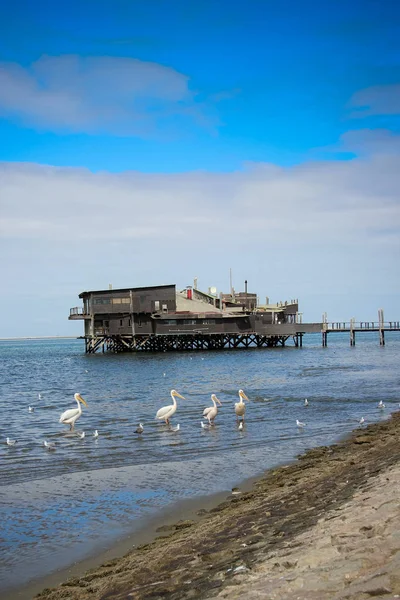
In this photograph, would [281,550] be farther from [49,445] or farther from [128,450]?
[49,445]

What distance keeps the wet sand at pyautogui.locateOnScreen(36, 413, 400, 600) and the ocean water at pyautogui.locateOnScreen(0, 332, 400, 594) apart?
1.34 meters

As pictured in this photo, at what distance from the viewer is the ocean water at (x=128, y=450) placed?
32.4 ft

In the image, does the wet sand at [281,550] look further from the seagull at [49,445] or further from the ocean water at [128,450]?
the seagull at [49,445]

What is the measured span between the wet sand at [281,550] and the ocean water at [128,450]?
1344 millimetres

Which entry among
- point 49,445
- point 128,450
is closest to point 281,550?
point 128,450

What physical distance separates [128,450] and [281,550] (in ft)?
34.5

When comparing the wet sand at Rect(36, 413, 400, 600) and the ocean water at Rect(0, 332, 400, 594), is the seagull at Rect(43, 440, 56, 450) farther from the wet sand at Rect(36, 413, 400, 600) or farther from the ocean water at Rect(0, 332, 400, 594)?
the wet sand at Rect(36, 413, 400, 600)

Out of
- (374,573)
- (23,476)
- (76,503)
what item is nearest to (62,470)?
(23,476)

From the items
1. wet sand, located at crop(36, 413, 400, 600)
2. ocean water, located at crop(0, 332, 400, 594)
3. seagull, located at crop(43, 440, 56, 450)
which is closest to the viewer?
wet sand, located at crop(36, 413, 400, 600)

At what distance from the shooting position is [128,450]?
16484 millimetres

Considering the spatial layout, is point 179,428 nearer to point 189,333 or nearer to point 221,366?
point 221,366

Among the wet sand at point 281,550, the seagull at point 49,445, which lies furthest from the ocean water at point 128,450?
the wet sand at point 281,550

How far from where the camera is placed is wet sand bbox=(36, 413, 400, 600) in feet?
17.5

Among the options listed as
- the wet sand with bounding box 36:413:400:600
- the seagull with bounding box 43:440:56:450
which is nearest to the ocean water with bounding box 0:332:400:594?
the seagull with bounding box 43:440:56:450
